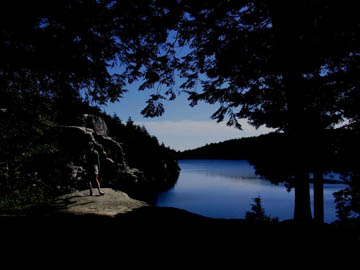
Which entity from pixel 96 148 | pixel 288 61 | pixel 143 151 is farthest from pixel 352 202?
pixel 143 151

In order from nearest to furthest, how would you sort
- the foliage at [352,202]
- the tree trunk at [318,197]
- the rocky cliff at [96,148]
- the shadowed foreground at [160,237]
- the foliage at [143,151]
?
1. the shadowed foreground at [160,237]
2. the foliage at [352,202]
3. the tree trunk at [318,197]
4. the rocky cliff at [96,148]
5. the foliage at [143,151]

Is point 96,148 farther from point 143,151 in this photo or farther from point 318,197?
point 143,151

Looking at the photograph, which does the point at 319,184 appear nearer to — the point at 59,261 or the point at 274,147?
the point at 274,147

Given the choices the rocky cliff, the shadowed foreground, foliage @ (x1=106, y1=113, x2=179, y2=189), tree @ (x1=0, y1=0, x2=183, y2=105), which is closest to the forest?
tree @ (x1=0, y1=0, x2=183, y2=105)

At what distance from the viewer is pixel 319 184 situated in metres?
7.50

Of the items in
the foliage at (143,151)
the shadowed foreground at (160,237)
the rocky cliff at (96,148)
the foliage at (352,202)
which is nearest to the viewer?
the shadowed foreground at (160,237)

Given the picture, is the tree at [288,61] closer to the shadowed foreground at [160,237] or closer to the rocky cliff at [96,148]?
the shadowed foreground at [160,237]

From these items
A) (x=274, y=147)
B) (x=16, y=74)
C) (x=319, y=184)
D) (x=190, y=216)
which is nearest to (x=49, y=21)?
(x=16, y=74)

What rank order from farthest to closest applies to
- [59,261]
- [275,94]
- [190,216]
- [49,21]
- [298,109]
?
[275,94]
[190,216]
[298,109]
[49,21]
[59,261]

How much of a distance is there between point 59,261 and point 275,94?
7.35 meters

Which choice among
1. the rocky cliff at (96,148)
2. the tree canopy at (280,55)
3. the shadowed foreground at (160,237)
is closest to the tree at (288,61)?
the tree canopy at (280,55)

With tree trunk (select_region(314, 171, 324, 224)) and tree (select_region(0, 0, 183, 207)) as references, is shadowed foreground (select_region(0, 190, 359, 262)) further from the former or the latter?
tree (select_region(0, 0, 183, 207))

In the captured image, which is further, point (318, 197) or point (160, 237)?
point (318, 197)

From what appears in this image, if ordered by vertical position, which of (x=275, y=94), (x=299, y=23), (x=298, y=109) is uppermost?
(x=299, y=23)
